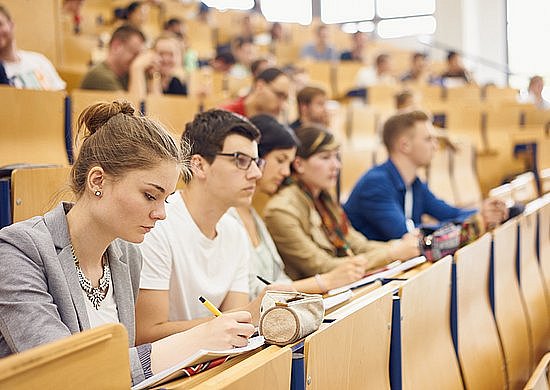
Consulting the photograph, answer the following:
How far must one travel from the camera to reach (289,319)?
1.10m

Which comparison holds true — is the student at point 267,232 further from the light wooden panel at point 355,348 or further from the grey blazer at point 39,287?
→ the grey blazer at point 39,287

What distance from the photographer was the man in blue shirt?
271 cm

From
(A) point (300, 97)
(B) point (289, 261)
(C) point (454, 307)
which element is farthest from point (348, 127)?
(C) point (454, 307)

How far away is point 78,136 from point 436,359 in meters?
0.92

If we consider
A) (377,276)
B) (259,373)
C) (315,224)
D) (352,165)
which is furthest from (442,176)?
(259,373)

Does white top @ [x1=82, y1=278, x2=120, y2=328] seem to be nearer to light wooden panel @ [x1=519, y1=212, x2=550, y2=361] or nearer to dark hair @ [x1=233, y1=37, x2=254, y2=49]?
light wooden panel @ [x1=519, y1=212, x2=550, y2=361]

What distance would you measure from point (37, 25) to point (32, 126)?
1.20 m

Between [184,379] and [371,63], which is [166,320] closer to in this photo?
[184,379]

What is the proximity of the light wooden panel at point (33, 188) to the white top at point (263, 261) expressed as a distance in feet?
1.58

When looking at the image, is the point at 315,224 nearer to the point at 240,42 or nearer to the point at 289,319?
the point at 289,319

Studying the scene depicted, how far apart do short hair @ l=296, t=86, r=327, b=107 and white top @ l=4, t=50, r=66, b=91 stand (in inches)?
41.3

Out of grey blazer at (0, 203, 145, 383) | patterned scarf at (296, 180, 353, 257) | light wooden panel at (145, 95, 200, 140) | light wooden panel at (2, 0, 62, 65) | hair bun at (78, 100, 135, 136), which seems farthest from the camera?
light wooden panel at (2, 0, 62, 65)

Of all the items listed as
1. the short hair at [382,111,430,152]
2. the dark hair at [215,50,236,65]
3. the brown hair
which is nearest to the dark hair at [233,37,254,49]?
the dark hair at [215,50,236,65]

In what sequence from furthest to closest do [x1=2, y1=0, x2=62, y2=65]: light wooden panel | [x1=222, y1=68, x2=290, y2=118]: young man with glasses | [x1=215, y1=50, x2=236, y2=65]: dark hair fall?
[x1=215, y1=50, x2=236, y2=65]: dark hair → [x1=2, y1=0, x2=62, y2=65]: light wooden panel → [x1=222, y1=68, x2=290, y2=118]: young man with glasses
